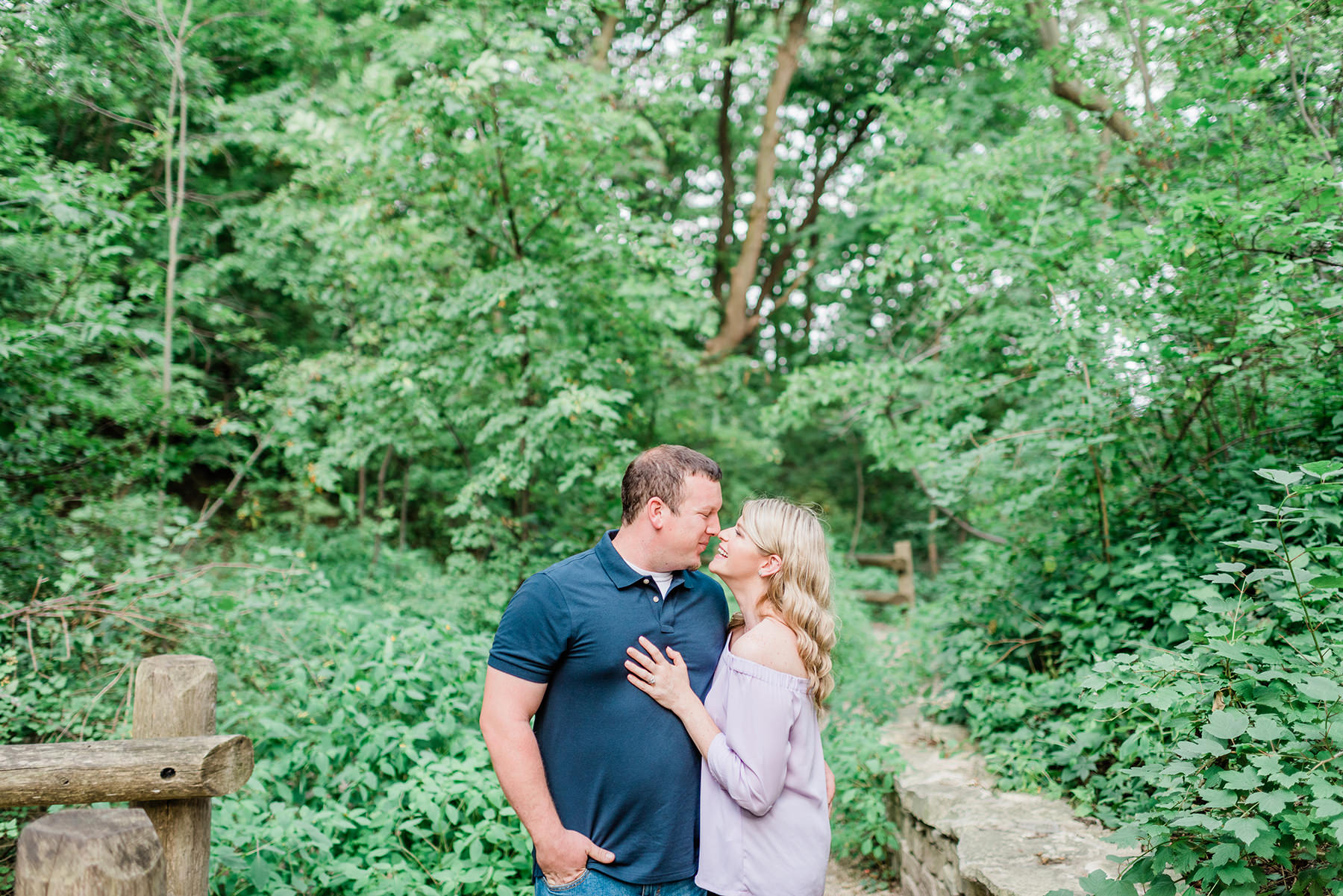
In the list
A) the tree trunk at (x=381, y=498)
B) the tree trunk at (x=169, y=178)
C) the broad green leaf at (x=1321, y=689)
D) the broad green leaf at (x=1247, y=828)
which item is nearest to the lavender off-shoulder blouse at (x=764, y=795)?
the broad green leaf at (x=1247, y=828)

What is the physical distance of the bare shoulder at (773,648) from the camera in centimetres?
196

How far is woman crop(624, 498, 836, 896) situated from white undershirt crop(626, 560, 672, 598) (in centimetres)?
14

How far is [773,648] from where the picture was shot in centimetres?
197

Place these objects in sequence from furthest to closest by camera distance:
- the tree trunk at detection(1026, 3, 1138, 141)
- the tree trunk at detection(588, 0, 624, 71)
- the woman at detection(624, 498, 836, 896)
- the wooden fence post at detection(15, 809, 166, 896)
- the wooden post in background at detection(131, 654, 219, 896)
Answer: the tree trunk at detection(588, 0, 624, 71) < the tree trunk at detection(1026, 3, 1138, 141) < the wooden post in background at detection(131, 654, 219, 896) < the woman at detection(624, 498, 836, 896) < the wooden fence post at detection(15, 809, 166, 896)

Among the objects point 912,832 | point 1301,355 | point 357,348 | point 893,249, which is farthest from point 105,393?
point 1301,355

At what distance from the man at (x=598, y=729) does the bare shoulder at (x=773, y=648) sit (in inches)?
7.9

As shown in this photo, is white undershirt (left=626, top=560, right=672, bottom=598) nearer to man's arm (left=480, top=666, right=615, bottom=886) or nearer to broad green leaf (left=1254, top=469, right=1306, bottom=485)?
man's arm (left=480, top=666, right=615, bottom=886)

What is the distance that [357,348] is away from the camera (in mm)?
7402

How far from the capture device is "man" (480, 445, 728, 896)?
6.24 feet

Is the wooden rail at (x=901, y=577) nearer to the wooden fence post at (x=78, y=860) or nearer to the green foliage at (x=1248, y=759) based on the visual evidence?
the green foliage at (x=1248, y=759)

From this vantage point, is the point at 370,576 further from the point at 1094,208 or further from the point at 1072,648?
the point at 1094,208

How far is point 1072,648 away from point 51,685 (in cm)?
509

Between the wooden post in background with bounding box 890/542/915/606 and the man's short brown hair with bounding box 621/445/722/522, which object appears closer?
the man's short brown hair with bounding box 621/445/722/522

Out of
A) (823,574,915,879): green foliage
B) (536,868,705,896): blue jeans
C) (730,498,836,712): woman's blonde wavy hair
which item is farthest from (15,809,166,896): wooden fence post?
(823,574,915,879): green foliage
